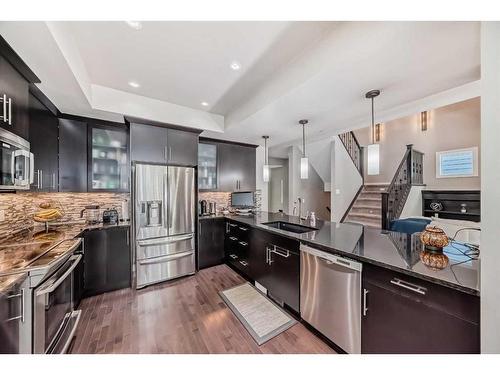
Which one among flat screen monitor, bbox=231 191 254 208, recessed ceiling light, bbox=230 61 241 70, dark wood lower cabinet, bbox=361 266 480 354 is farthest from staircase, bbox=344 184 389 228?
recessed ceiling light, bbox=230 61 241 70

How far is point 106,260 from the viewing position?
2.66 metres

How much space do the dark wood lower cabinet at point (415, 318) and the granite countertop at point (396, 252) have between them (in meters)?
0.07

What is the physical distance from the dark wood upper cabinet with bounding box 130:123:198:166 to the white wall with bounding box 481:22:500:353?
3.21 meters

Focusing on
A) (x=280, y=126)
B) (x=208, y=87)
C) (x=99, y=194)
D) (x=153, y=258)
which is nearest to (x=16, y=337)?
(x=153, y=258)

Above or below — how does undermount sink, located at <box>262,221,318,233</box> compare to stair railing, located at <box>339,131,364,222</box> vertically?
below

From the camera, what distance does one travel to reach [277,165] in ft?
21.8

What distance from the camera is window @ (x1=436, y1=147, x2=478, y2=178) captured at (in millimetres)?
5184

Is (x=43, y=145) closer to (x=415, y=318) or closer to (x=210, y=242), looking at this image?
(x=210, y=242)

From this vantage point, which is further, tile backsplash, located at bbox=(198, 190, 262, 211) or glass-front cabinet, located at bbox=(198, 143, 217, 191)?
tile backsplash, located at bbox=(198, 190, 262, 211)

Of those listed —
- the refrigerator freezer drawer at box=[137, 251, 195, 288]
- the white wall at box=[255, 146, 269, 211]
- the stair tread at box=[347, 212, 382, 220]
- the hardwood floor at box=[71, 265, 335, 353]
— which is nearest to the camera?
the hardwood floor at box=[71, 265, 335, 353]

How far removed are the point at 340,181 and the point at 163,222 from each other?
4.69 m

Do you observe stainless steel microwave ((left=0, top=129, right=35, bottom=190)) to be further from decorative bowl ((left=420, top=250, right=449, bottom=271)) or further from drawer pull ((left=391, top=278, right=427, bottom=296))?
decorative bowl ((left=420, top=250, right=449, bottom=271))
